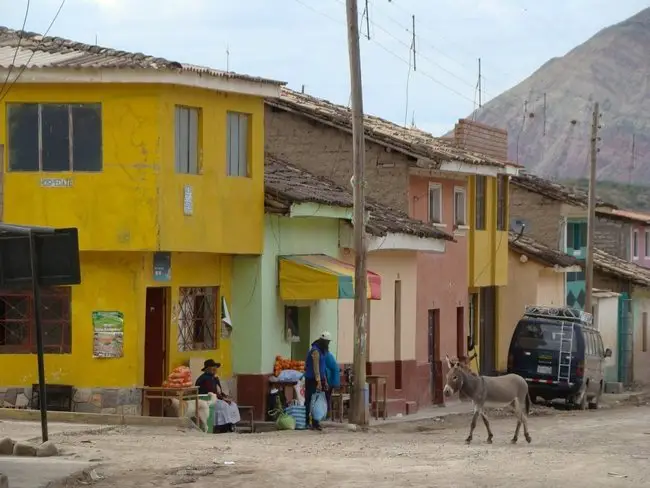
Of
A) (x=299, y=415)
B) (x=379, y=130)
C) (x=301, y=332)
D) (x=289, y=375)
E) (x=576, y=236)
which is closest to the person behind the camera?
(x=299, y=415)

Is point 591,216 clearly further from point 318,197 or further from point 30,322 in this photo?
point 30,322

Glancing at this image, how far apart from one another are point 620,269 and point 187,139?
30880 mm

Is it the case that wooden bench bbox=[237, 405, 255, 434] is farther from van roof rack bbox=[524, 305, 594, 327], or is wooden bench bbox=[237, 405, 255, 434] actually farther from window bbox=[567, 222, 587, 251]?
window bbox=[567, 222, 587, 251]

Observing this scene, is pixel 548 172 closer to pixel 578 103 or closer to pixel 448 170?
pixel 578 103

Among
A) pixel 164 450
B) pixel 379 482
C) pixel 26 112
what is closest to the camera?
pixel 379 482

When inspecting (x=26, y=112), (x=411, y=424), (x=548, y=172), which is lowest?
(x=411, y=424)

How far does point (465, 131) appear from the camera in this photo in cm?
4259

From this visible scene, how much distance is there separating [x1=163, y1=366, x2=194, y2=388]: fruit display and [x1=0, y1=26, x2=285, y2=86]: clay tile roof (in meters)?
4.68

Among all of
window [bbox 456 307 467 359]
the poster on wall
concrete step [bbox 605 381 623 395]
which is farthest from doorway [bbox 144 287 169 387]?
concrete step [bbox 605 381 623 395]

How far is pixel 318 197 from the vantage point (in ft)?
92.8

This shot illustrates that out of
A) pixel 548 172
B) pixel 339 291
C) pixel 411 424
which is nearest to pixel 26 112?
pixel 339 291

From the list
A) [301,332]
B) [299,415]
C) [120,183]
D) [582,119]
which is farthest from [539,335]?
[582,119]

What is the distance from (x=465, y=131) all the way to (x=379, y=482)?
26.4 m

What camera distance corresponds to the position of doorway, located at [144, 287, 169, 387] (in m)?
25.8
